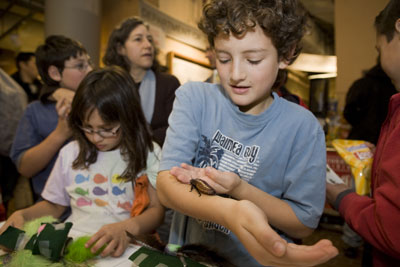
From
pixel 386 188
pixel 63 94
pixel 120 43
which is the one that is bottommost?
pixel 386 188

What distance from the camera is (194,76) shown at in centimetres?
406

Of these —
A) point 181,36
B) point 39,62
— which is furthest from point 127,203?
point 181,36

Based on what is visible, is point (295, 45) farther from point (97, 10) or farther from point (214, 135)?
point (97, 10)

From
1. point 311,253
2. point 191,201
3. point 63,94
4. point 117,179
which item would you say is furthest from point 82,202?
point 311,253

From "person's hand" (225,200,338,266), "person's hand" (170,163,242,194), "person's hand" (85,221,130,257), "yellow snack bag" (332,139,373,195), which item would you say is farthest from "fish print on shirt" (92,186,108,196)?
"yellow snack bag" (332,139,373,195)

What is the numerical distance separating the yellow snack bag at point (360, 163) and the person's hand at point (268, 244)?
682 mm

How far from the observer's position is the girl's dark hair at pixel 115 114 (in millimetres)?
1187

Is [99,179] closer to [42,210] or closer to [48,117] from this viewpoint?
[42,210]

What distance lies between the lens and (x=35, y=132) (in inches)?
60.8

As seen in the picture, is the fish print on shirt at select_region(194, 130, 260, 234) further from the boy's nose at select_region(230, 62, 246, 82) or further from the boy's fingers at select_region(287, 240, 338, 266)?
the boy's fingers at select_region(287, 240, 338, 266)

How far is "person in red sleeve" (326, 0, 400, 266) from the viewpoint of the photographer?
686mm

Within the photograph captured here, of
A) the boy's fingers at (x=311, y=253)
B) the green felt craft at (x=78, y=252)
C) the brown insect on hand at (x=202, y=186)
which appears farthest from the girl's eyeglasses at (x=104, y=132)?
the boy's fingers at (x=311, y=253)

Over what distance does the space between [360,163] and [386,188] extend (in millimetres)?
352

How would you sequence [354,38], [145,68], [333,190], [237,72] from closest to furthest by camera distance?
[237,72] → [333,190] → [354,38] → [145,68]
